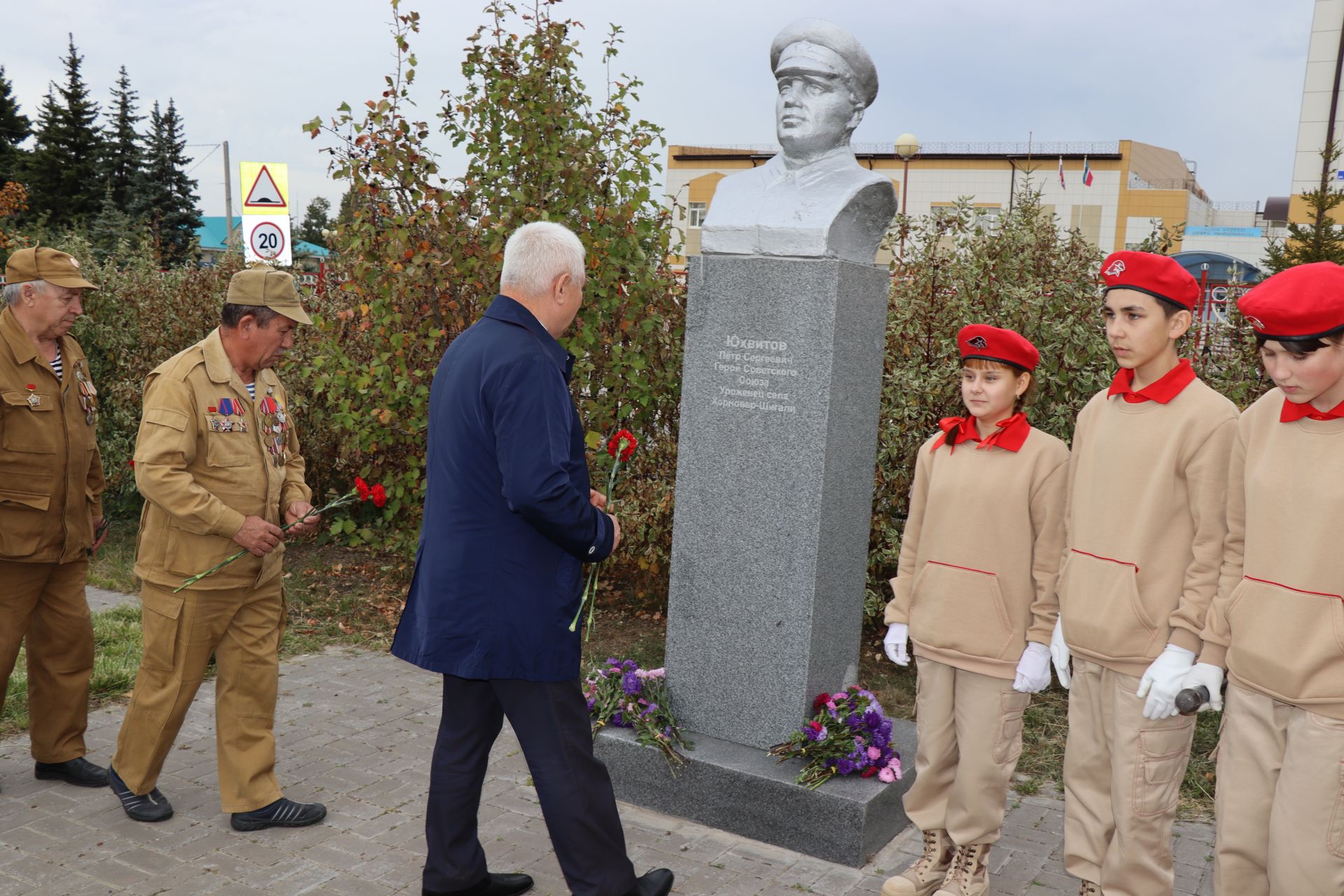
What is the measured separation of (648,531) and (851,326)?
2.88m

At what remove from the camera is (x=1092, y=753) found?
3299mm

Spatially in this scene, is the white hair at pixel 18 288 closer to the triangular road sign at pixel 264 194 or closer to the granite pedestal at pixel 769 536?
the granite pedestal at pixel 769 536

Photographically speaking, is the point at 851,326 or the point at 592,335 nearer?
the point at 851,326

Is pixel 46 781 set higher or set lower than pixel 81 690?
lower

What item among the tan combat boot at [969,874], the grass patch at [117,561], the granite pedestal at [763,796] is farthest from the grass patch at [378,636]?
the tan combat boot at [969,874]

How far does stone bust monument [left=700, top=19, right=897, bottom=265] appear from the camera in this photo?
13.6ft

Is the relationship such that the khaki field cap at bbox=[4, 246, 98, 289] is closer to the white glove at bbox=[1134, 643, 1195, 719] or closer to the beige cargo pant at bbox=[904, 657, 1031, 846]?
the beige cargo pant at bbox=[904, 657, 1031, 846]

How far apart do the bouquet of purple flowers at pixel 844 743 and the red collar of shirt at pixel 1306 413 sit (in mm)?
1947

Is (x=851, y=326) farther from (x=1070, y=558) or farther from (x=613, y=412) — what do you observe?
(x=613, y=412)

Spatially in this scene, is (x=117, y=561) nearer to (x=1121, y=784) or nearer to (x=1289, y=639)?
(x=1121, y=784)

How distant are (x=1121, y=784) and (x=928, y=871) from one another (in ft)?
2.77

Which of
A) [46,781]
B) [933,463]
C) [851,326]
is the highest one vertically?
[851,326]

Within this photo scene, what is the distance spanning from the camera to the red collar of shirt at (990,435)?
139 inches

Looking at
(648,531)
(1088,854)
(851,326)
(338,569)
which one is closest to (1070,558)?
(1088,854)
